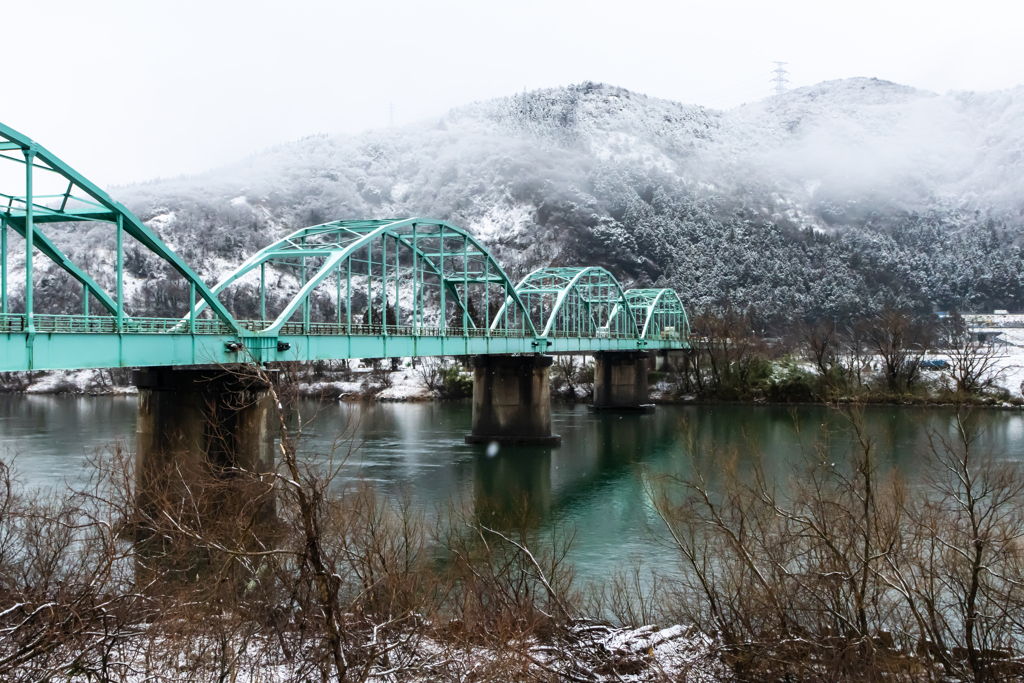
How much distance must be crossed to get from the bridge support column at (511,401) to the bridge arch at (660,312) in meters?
28.0

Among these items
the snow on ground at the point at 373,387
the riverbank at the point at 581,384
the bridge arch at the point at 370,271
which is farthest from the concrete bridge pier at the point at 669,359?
the snow on ground at the point at 373,387

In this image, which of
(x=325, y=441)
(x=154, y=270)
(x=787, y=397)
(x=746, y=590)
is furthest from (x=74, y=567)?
(x=154, y=270)

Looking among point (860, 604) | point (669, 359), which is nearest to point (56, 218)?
point (860, 604)

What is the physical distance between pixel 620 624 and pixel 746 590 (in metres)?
2.80

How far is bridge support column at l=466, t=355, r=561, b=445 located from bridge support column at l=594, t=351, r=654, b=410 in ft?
73.1

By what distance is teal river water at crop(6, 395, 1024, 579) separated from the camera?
26.5m

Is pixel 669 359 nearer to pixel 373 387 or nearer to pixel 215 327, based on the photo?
pixel 373 387

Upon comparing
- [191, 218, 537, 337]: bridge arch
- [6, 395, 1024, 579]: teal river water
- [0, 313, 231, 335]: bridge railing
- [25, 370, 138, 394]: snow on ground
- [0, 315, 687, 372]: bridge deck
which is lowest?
[6, 395, 1024, 579]: teal river water

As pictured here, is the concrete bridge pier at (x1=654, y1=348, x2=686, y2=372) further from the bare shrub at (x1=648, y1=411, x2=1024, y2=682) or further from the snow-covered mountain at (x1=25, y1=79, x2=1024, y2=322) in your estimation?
the bare shrub at (x1=648, y1=411, x2=1024, y2=682)

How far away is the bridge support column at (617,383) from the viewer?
6888 cm

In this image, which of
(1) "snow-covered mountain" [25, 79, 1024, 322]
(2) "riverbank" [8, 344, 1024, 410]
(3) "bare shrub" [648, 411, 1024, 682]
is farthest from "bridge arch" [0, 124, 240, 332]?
(1) "snow-covered mountain" [25, 79, 1024, 322]

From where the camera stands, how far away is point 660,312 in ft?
284

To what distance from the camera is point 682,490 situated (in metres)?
26.8

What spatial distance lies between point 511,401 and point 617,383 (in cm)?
2440
